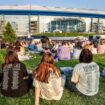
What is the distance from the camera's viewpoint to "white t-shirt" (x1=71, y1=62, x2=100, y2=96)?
572cm

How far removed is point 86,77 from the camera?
5719mm

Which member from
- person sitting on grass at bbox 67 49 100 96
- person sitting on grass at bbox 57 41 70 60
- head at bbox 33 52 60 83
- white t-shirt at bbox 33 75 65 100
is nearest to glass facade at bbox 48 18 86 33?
person sitting on grass at bbox 57 41 70 60

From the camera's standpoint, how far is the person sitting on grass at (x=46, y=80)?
5.34m

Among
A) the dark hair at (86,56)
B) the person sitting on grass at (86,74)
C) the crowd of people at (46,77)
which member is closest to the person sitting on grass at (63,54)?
the crowd of people at (46,77)

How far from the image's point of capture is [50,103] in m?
5.64

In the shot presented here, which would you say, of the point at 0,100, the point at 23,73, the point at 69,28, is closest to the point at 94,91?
the point at 23,73

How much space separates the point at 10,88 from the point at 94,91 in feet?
4.99

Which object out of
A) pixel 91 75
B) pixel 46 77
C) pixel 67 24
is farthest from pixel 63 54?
pixel 67 24

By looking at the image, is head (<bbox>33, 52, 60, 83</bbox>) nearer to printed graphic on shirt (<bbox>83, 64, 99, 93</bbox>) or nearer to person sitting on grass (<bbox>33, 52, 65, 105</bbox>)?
person sitting on grass (<bbox>33, 52, 65, 105</bbox>)

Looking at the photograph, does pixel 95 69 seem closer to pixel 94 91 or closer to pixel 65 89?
pixel 94 91

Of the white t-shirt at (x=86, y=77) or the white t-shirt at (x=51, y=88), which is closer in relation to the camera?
the white t-shirt at (x=51, y=88)

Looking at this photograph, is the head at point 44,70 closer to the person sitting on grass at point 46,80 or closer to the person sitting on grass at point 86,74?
the person sitting on grass at point 46,80

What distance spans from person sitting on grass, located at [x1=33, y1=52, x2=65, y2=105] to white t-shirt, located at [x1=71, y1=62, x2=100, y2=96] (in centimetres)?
41

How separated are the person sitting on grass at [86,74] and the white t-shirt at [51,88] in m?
0.37
